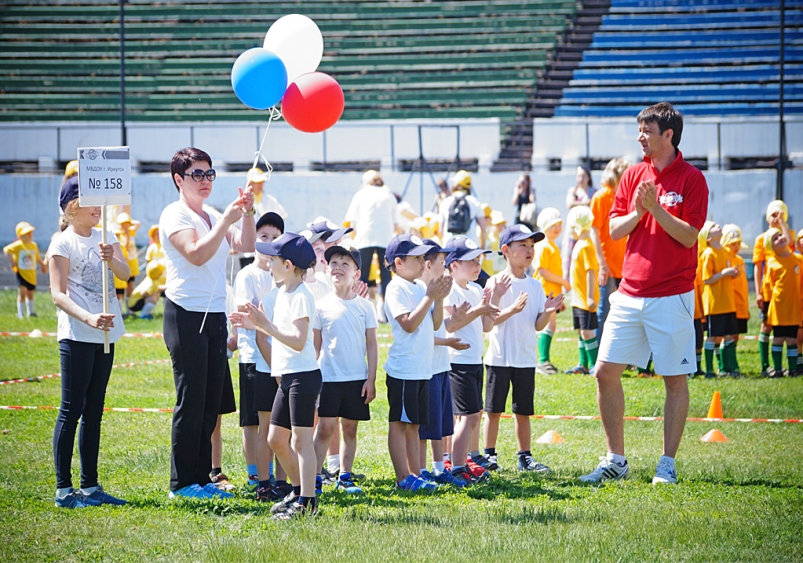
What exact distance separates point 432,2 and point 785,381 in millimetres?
23235

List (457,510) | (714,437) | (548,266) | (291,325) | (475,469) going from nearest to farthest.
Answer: (291,325) < (457,510) < (475,469) < (714,437) < (548,266)

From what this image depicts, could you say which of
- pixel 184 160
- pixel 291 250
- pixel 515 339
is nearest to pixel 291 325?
pixel 291 250

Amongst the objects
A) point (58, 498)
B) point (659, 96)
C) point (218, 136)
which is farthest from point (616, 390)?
point (659, 96)

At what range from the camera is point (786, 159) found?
907 inches

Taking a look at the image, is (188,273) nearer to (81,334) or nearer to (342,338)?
→ (81,334)

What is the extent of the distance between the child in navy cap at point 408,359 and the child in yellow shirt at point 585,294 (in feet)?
15.8

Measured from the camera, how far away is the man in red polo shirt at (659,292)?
20.8 feet

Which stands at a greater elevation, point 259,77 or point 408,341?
point 259,77

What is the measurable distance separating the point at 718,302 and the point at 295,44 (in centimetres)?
633

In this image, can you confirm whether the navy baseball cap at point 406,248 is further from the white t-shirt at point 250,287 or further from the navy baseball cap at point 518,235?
the navy baseball cap at point 518,235

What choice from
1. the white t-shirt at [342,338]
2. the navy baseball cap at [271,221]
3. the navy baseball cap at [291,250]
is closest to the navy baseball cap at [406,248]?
the white t-shirt at [342,338]

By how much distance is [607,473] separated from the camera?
21.0 feet

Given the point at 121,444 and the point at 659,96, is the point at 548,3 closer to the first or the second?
the point at 659,96

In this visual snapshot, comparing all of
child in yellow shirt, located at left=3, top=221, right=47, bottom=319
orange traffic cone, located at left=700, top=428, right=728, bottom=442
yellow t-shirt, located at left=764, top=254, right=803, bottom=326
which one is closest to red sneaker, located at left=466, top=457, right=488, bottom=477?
orange traffic cone, located at left=700, top=428, right=728, bottom=442
